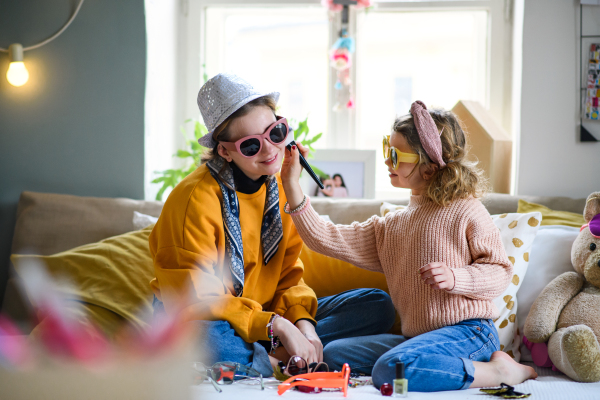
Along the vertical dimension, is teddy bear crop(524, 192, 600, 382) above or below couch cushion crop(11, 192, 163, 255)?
below

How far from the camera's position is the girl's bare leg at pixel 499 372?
1056 millimetres

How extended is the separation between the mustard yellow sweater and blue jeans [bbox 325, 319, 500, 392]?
14cm

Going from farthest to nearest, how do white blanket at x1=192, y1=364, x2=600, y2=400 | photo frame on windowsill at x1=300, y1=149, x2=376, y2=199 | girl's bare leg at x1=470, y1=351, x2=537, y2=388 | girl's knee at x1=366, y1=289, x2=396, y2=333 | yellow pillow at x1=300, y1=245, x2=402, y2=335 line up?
1. photo frame on windowsill at x1=300, y1=149, x2=376, y2=199
2. yellow pillow at x1=300, y1=245, x2=402, y2=335
3. girl's knee at x1=366, y1=289, x2=396, y2=333
4. girl's bare leg at x1=470, y1=351, x2=537, y2=388
5. white blanket at x1=192, y1=364, x2=600, y2=400

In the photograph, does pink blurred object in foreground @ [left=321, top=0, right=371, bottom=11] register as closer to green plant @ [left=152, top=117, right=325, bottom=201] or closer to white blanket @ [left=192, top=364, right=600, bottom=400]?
green plant @ [left=152, top=117, right=325, bottom=201]

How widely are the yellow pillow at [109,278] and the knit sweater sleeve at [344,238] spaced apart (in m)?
0.54

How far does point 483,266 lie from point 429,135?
332 millimetres

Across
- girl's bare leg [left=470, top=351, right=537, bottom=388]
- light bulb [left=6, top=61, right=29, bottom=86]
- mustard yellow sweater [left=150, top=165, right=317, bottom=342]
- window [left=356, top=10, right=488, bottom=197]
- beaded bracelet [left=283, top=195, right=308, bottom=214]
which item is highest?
window [left=356, top=10, right=488, bottom=197]

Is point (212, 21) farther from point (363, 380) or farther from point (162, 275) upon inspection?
point (363, 380)

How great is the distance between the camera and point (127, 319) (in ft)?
4.48

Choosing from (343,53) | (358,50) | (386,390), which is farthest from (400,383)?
(358,50)

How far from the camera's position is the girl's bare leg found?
3.46 feet

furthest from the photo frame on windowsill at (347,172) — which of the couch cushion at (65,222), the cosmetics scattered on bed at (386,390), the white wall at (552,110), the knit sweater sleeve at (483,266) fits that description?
the cosmetics scattered on bed at (386,390)

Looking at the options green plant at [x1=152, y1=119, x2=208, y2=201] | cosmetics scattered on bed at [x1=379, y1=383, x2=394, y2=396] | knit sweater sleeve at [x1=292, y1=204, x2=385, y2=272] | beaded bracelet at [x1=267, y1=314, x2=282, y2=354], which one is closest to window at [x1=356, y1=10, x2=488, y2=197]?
green plant at [x1=152, y1=119, x2=208, y2=201]

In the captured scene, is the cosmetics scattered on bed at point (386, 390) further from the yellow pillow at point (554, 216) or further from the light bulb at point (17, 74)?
the light bulb at point (17, 74)
